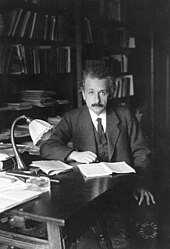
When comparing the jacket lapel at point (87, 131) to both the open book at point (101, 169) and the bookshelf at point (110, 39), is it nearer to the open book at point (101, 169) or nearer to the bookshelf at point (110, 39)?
the open book at point (101, 169)

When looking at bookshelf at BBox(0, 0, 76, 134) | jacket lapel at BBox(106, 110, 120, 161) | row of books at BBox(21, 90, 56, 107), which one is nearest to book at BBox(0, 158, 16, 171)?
jacket lapel at BBox(106, 110, 120, 161)

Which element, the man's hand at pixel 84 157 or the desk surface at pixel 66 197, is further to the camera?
the man's hand at pixel 84 157

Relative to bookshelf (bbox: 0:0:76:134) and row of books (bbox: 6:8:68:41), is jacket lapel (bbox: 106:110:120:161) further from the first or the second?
row of books (bbox: 6:8:68:41)

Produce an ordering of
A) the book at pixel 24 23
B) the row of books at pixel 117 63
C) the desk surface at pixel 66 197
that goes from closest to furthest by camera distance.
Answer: the desk surface at pixel 66 197 → the book at pixel 24 23 → the row of books at pixel 117 63

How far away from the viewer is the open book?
167cm

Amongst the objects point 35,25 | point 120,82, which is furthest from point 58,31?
point 120,82

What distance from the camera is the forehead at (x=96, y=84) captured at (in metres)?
2.12

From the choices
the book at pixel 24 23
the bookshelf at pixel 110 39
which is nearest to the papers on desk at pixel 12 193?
the book at pixel 24 23

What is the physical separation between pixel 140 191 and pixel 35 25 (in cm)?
199

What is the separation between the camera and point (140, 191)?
162 centimetres

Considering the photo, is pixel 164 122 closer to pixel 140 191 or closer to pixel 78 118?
pixel 78 118

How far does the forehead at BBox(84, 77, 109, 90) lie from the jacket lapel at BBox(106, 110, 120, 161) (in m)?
0.16

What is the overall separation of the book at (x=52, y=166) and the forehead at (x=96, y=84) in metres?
0.47

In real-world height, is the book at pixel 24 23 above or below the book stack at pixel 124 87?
above
